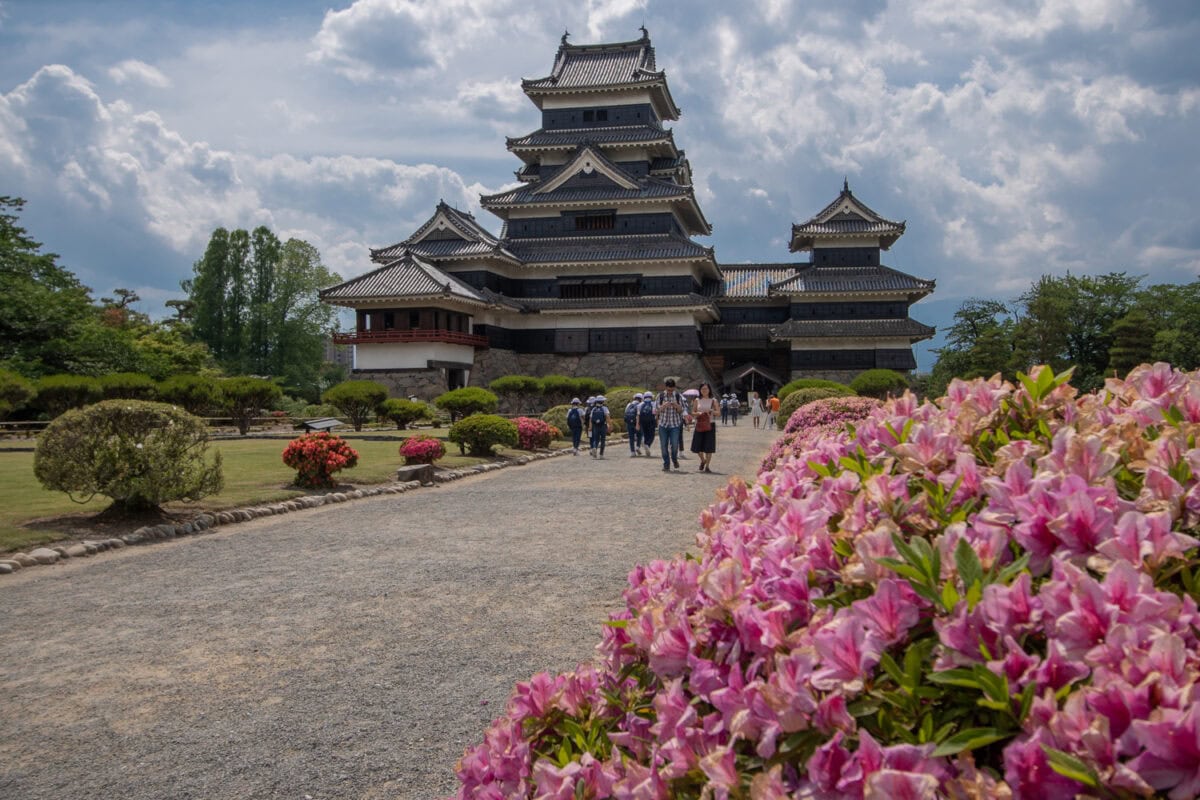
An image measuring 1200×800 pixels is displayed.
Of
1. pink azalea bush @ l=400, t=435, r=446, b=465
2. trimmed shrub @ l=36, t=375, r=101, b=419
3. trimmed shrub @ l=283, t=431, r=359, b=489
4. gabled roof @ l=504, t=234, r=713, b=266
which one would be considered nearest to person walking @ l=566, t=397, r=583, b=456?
pink azalea bush @ l=400, t=435, r=446, b=465

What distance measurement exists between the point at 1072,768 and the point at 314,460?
14.0 meters

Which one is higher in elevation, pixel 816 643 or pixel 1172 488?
pixel 1172 488

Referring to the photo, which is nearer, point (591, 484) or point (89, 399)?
point (591, 484)

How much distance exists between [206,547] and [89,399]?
22.8 m

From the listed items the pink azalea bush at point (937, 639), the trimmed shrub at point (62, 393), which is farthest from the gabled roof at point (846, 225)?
the pink azalea bush at point (937, 639)

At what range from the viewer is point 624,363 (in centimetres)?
4312

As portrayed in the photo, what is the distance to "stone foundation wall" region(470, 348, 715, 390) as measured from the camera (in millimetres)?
42250

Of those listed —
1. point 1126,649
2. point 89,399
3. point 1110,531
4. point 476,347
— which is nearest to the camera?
point 1126,649

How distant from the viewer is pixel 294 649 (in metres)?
5.64

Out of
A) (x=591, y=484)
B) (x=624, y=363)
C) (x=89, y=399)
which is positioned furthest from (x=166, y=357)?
(x=591, y=484)

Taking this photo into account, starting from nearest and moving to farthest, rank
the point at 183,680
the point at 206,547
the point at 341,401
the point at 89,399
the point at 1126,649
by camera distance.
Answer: the point at 1126,649
the point at 183,680
the point at 206,547
the point at 89,399
the point at 341,401

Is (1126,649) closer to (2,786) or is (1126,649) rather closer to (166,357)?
(2,786)

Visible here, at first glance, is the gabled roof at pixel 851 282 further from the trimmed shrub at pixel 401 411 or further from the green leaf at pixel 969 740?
the green leaf at pixel 969 740

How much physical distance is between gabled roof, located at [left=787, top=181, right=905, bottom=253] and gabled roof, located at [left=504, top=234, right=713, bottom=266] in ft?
21.3
